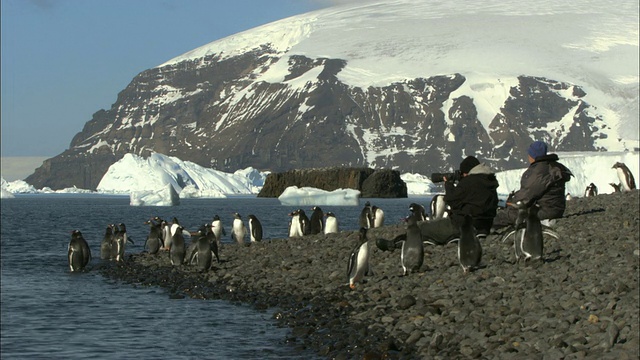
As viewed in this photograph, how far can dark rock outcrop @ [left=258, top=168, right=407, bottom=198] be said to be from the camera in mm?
140625

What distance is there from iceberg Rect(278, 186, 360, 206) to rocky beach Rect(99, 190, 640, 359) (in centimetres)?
5502

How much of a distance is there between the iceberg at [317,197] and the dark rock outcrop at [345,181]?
56503mm

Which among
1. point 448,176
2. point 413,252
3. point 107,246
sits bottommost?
point 107,246

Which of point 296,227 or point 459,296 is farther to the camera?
point 296,227

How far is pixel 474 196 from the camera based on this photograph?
51.6 ft

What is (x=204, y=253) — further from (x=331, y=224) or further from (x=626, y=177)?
(x=626, y=177)

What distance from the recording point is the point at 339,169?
6014 inches

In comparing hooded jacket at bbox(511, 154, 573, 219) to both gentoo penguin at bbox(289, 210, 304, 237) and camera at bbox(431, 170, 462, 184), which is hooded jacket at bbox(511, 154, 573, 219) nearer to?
camera at bbox(431, 170, 462, 184)

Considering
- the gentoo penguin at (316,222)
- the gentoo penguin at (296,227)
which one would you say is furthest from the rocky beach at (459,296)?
the gentoo penguin at (316,222)

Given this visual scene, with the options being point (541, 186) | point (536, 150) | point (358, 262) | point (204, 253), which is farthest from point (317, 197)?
point (358, 262)

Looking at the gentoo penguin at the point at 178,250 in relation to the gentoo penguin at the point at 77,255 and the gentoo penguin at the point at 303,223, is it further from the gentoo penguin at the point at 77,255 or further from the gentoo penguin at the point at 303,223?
the gentoo penguin at the point at 303,223

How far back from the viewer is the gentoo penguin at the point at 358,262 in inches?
598

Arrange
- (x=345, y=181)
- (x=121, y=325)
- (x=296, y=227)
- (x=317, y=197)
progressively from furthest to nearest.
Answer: (x=345, y=181) → (x=317, y=197) → (x=296, y=227) → (x=121, y=325)

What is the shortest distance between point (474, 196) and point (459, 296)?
3.14m
